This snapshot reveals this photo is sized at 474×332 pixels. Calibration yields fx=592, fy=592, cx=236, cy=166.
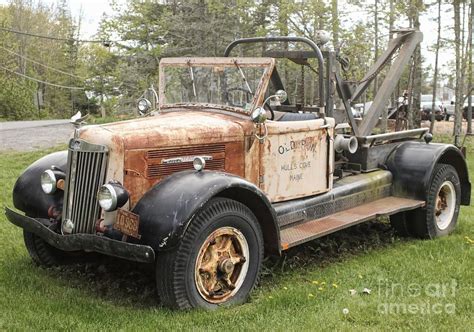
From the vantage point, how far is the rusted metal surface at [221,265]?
443cm

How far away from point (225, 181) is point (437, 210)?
3.59 m

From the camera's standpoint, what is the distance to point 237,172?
16.8 feet

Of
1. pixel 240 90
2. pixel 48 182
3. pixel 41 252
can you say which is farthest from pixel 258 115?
pixel 41 252

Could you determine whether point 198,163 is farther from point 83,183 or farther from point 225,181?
point 83,183

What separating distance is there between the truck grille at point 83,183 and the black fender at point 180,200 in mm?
427

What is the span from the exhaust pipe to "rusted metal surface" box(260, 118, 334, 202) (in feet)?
0.98

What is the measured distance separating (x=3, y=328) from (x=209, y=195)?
166 centimetres

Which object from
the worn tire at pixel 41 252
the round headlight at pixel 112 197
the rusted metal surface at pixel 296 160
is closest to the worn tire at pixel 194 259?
the round headlight at pixel 112 197

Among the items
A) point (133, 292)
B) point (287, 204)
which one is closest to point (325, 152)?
point (287, 204)

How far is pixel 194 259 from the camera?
14.1 ft

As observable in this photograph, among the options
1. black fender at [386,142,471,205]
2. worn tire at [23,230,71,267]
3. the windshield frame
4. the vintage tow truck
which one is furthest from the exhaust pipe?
worn tire at [23,230,71,267]

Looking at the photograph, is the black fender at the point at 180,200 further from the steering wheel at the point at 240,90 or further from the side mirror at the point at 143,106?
the side mirror at the point at 143,106

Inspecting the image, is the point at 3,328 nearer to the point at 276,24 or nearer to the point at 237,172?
the point at 237,172

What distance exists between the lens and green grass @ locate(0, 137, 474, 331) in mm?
4145
